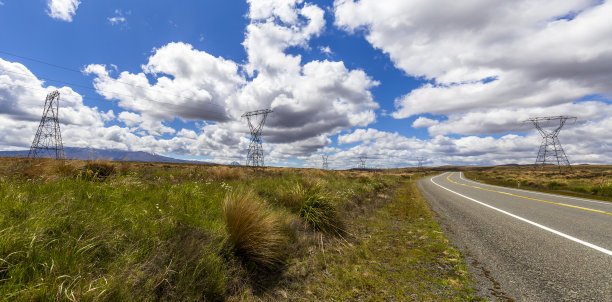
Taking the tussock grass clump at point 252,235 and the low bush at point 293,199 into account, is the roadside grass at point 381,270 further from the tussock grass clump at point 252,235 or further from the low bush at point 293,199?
the low bush at point 293,199

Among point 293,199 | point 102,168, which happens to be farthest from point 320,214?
point 102,168

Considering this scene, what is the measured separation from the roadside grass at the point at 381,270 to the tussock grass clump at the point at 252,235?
16.6 inches

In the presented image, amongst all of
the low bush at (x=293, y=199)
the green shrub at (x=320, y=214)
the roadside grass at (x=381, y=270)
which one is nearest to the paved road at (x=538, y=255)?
the roadside grass at (x=381, y=270)

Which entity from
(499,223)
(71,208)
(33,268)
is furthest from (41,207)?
(499,223)

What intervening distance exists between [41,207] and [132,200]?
1.35 m

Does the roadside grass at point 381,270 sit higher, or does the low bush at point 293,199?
the low bush at point 293,199

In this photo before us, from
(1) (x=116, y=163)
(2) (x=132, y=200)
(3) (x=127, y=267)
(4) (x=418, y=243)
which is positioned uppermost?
(1) (x=116, y=163)

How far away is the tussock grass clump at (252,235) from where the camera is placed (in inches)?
137

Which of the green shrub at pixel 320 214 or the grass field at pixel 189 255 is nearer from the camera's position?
the grass field at pixel 189 255

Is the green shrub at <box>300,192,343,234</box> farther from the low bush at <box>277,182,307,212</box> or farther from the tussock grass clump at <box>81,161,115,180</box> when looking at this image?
the tussock grass clump at <box>81,161,115,180</box>

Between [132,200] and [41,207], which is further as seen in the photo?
[132,200]

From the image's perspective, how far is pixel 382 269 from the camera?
363cm

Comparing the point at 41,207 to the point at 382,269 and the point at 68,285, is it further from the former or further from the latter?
the point at 382,269

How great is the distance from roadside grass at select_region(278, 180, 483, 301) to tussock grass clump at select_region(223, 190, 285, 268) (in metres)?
0.42
